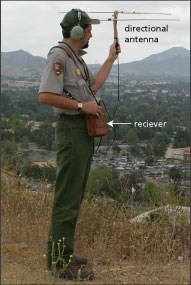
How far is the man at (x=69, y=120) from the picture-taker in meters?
3.58

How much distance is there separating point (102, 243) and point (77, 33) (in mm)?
1928

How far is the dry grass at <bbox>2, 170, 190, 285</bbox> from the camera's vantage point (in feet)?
13.5

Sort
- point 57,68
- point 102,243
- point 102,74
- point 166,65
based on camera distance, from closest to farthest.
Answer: point 57,68 → point 102,74 → point 102,243 → point 166,65

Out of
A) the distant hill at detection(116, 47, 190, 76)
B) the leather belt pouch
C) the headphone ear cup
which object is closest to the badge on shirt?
the headphone ear cup

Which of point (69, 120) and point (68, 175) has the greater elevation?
point (69, 120)

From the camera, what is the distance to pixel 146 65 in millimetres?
7797

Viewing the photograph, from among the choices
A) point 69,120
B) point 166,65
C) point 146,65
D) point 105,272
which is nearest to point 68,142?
point 69,120

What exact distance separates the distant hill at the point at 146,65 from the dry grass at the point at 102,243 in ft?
5.06

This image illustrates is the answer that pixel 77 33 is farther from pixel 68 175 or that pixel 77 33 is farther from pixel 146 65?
pixel 146 65

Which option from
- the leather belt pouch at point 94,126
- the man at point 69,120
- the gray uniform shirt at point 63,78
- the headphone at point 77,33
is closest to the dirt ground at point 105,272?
the man at point 69,120

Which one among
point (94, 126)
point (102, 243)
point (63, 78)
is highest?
point (63, 78)

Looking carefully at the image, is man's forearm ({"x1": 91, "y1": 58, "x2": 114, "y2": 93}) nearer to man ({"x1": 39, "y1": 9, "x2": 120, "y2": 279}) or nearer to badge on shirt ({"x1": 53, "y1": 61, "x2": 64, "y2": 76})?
man ({"x1": 39, "y1": 9, "x2": 120, "y2": 279})

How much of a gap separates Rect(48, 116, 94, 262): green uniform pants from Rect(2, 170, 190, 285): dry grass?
11.7 inches

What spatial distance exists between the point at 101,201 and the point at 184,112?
349 centimetres
